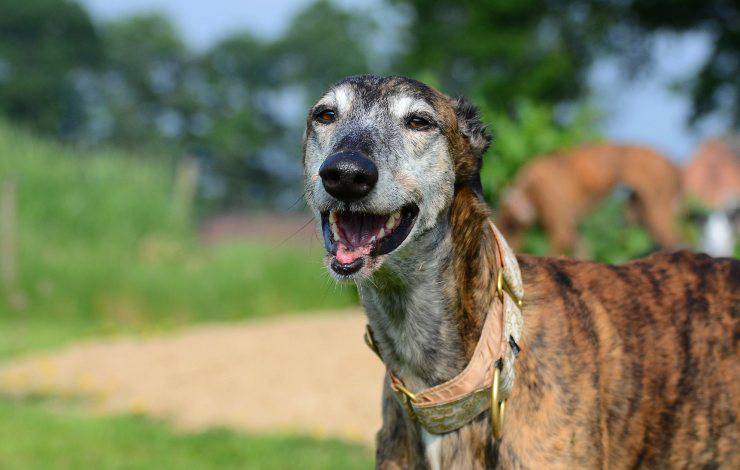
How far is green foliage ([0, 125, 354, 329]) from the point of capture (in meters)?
13.5

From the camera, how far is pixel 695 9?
20.2m

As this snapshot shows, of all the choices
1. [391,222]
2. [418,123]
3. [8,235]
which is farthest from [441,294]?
[8,235]

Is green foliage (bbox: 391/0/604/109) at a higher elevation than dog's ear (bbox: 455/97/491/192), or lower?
higher

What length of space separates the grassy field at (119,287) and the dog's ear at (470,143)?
120 inches

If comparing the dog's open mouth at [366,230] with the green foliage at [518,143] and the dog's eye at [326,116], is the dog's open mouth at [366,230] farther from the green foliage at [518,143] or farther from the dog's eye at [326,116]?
the green foliage at [518,143]

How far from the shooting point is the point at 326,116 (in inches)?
120

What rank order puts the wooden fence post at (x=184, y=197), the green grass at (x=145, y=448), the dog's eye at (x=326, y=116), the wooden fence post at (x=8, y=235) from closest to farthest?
the dog's eye at (x=326, y=116), the green grass at (x=145, y=448), the wooden fence post at (x=8, y=235), the wooden fence post at (x=184, y=197)

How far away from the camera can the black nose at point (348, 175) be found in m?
2.59

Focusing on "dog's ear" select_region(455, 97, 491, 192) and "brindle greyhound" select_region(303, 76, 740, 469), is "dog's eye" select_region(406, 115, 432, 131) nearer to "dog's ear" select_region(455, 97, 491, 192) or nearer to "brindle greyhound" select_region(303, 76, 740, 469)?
"brindle greyhound" select_region(303, 76, 740, 469)

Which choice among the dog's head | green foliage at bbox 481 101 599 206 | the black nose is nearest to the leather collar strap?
Result: the dog's head

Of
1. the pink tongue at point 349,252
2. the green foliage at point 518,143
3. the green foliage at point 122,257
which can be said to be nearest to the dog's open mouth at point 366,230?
the pink tongue at point 349,252

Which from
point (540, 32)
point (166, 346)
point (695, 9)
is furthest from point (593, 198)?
point (540, 32)

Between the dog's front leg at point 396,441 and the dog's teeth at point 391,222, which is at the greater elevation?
the dog's teeth at point 391,222

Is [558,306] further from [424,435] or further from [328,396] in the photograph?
[328,396]
